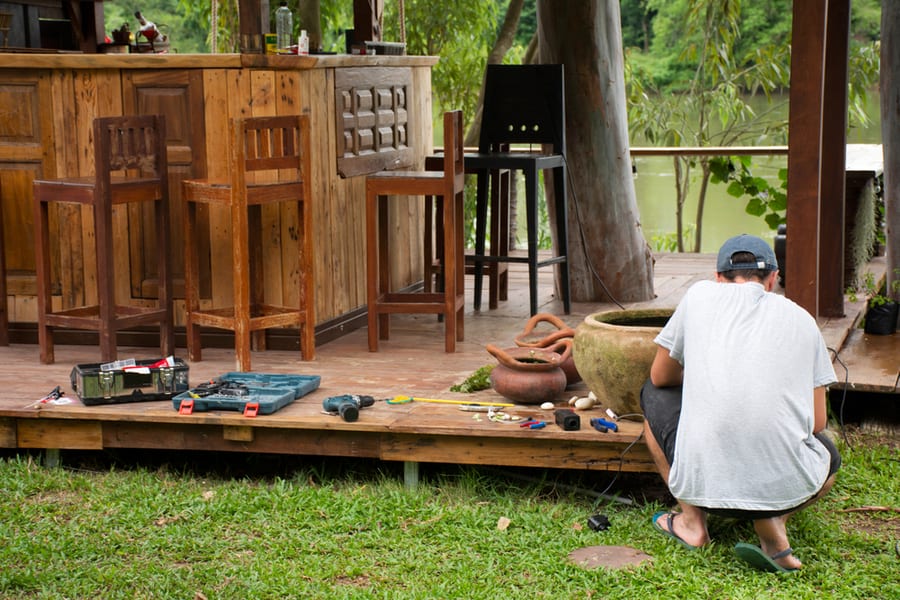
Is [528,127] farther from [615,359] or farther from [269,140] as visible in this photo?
[615,359]

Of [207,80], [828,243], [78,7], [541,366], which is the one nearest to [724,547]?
[541,366]

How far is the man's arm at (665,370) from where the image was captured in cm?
367

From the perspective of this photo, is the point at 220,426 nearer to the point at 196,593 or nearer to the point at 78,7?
the point at 196,593

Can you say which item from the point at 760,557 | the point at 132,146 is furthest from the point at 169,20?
the point at 760,557

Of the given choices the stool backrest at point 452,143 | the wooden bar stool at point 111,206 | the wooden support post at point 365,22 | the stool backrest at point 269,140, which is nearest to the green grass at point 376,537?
the wooden bar stool at point 111,206

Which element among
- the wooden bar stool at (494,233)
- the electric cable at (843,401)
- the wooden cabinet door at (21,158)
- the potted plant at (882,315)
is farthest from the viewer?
the wooden bar stool at (494,233)

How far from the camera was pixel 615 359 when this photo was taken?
4.00 m

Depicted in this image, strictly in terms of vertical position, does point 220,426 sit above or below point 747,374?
below

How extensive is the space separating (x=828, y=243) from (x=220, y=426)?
2.94m

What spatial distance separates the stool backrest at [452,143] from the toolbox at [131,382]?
1.42 m

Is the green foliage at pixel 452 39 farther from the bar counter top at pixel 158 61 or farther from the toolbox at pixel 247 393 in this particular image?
the toolbox at pixel 247 393

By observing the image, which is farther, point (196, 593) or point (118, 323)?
point (118, 323)

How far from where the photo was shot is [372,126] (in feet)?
19.2

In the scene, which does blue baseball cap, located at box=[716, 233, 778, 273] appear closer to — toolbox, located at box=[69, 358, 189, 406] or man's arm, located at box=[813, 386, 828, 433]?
man's arm, located at box=[813, 386, 828, 433]
